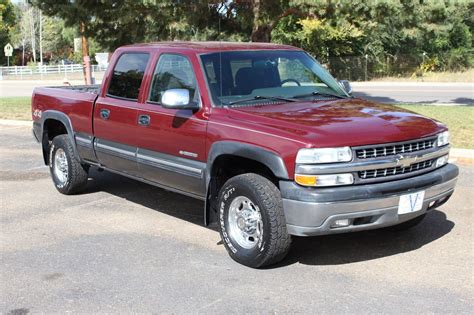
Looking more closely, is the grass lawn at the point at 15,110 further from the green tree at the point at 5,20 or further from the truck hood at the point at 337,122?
the green tree at the point at 5,20

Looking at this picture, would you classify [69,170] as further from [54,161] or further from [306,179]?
[306,179]

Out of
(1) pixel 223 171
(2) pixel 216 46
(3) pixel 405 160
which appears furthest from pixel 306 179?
(2) pixel 216 46

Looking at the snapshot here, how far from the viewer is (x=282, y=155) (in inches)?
175

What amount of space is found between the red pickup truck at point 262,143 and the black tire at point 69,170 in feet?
1.60

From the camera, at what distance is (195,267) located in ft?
16.0

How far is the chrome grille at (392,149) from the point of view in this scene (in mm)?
4465

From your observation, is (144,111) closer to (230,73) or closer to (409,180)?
(230,73)

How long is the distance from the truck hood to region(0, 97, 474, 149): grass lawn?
5.22 meters

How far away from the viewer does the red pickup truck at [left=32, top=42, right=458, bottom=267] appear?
4.42m

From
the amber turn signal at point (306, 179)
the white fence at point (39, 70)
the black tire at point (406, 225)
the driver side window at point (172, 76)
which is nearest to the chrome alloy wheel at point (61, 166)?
the driver side window at point (172, 76)

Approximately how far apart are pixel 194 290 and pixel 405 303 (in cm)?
154

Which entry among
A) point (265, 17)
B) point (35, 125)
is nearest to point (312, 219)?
point (35, 125)

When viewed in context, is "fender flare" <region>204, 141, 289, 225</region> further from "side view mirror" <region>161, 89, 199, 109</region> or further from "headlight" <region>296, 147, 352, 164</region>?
"side view mirror" <region>161, 89, 199, 109</region>

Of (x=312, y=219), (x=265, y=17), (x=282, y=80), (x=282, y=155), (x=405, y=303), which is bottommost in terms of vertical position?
(x=405, y=303)
